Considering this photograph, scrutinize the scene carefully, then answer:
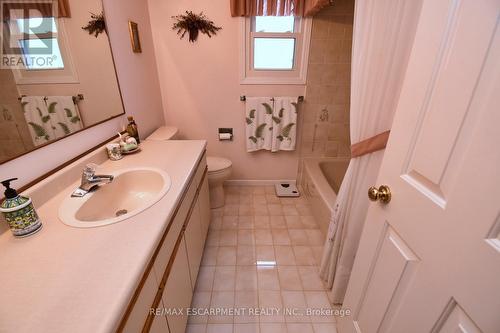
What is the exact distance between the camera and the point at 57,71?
3.44 ft

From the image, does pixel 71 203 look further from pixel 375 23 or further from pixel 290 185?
pixel 290 185

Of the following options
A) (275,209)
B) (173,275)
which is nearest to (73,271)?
(173,275)

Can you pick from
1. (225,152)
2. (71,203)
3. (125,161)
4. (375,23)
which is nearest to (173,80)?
(225,152)

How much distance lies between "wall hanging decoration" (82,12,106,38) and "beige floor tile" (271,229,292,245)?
189 centimetres

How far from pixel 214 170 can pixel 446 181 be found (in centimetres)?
178

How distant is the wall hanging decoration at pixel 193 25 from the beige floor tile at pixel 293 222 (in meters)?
1.92

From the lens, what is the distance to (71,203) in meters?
0.95

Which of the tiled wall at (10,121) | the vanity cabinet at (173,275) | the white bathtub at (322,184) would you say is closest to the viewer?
the vanity cabinet at (173,275)

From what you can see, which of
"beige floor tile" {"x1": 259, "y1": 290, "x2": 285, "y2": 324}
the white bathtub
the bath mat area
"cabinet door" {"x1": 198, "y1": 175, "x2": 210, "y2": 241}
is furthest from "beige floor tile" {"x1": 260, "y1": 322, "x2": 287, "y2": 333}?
the bath mat area

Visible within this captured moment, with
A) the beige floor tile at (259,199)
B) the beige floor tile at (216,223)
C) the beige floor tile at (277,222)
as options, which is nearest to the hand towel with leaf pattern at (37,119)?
the beige floor tile at (216,223)

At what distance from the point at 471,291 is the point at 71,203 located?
4.34 feet

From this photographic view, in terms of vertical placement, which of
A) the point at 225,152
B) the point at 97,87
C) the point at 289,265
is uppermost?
the point at 97,87

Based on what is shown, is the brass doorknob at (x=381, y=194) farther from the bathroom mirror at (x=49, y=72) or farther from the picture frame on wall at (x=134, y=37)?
the picture frame on wall at (x=134, y=37)

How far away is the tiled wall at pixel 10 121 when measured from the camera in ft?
2.66
